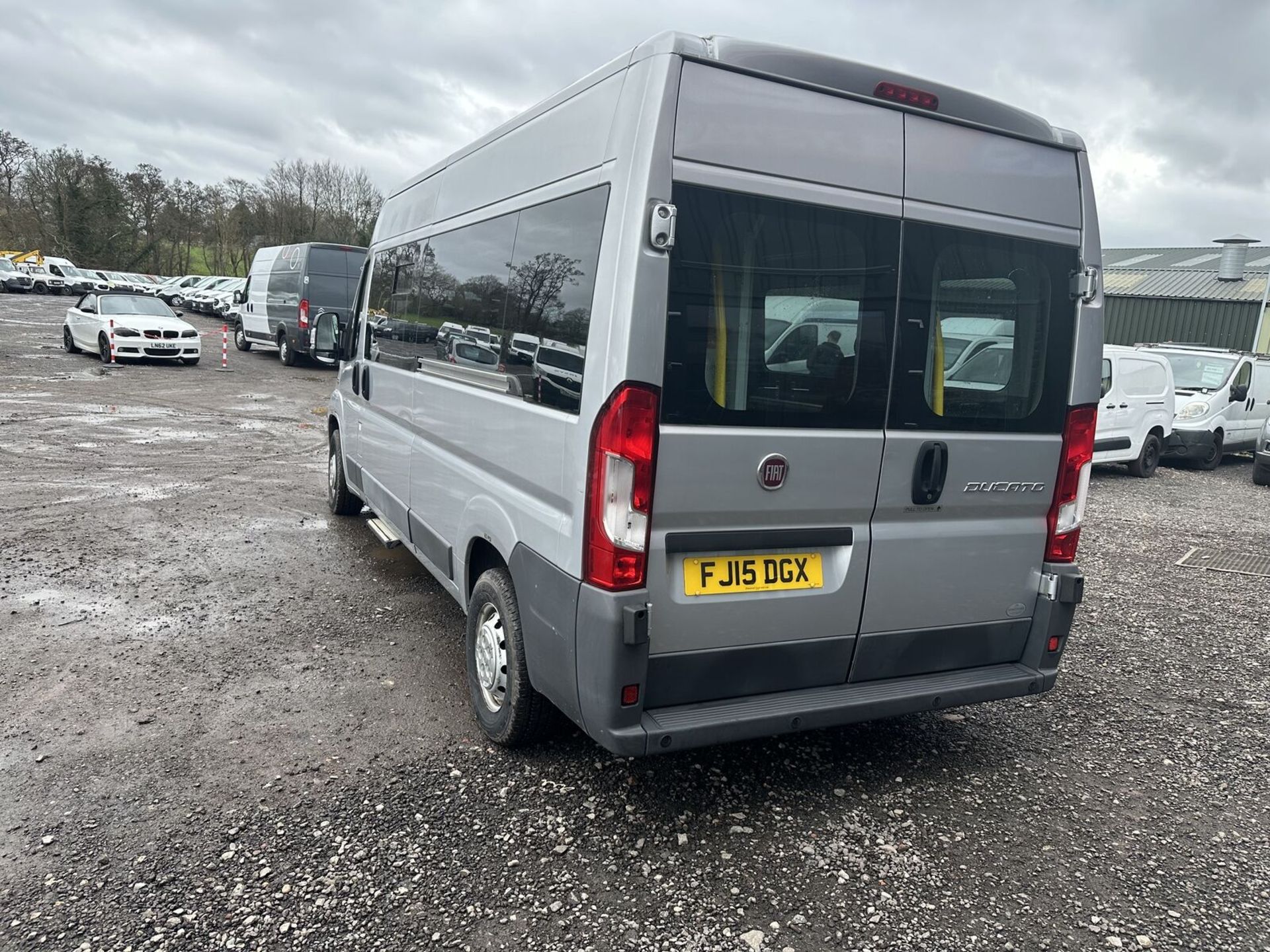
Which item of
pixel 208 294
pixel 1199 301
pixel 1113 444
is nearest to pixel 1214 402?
pixel 1113 444

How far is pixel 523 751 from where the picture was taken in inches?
146

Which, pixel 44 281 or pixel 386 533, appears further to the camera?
pixel 44 281

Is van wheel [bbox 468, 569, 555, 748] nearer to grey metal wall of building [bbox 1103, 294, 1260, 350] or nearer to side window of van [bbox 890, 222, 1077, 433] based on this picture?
side window of van [bbox 890, 222, 1077, 433]

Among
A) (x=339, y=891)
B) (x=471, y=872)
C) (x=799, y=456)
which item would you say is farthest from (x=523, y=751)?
(x=799, y=456)

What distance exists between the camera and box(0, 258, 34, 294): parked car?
44.8 m

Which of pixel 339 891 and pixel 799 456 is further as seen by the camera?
pixel 799 456

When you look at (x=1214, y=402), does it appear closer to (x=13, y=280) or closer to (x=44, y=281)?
(x=13, y=280)

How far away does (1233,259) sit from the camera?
3528 cm

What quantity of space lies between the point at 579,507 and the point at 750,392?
0.70m

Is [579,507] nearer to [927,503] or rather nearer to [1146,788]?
[927,503]

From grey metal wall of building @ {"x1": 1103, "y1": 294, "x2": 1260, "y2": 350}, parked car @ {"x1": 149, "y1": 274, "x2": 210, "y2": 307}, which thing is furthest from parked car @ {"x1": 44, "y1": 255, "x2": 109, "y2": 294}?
grey metal wall of building @ {"x1": 1103, "y1": 294, "x2": 1260, "y2": 350}

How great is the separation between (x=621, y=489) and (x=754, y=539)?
54 centimetres

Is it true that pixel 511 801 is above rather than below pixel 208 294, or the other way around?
below

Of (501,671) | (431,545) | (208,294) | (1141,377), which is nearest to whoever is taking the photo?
(501,671)
